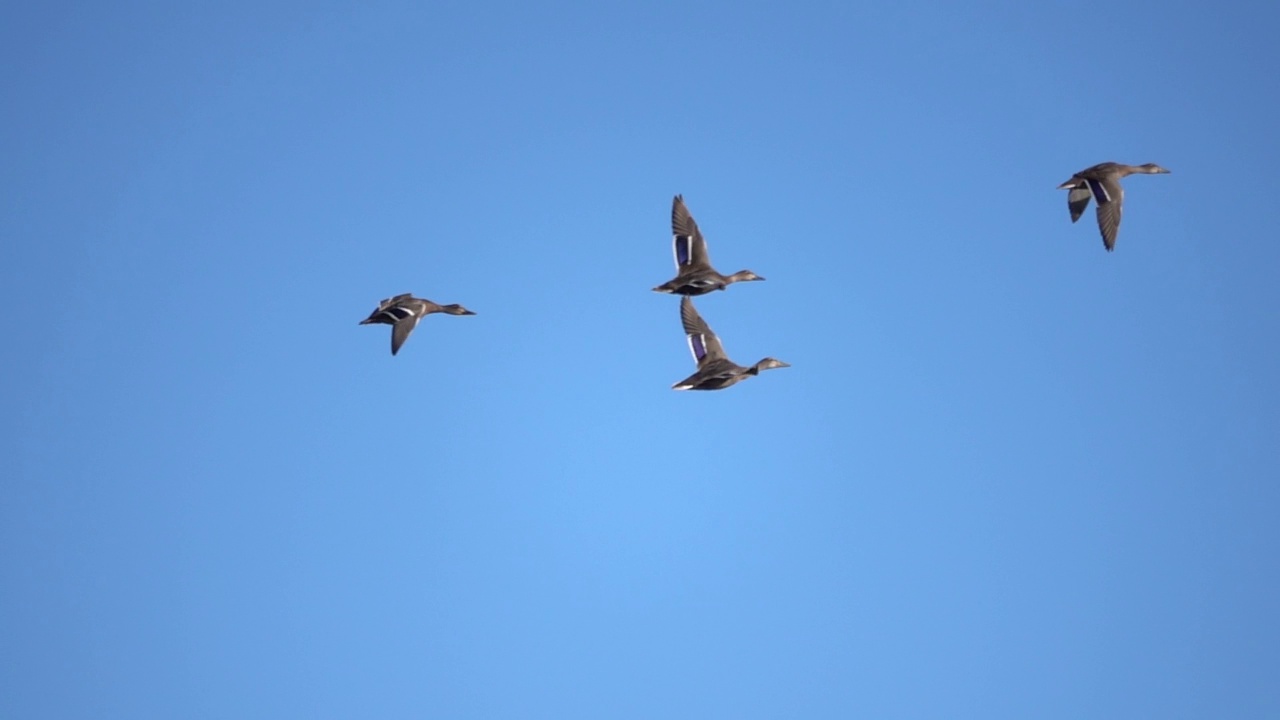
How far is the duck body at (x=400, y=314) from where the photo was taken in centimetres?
6003

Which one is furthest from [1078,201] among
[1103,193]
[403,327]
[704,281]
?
[403,327]

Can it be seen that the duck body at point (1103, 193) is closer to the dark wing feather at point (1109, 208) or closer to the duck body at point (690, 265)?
the dark wing feather at point (1109, 208)

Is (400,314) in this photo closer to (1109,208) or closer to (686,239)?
(686,239)

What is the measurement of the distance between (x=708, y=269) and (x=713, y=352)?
2625mm

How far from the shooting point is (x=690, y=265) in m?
61.3

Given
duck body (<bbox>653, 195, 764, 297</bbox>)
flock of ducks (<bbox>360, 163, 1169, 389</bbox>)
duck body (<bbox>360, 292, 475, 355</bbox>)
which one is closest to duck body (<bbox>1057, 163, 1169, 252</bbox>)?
flock of ducks (<bbox>360, 163, 1169, 389</bbox>)

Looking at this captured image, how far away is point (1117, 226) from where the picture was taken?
Result: 193 ft

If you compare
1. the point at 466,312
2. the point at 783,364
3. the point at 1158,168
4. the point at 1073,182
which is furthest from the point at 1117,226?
the point at 466,312

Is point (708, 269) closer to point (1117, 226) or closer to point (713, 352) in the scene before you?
point (713, 352)

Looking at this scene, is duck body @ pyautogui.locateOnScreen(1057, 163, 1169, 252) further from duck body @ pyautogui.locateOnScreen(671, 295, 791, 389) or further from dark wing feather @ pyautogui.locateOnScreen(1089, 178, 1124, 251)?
Answer: duck body @ pyautogui.locateOnScreen(671, 295, 791, 389)

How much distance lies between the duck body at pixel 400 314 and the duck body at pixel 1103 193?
19.1m

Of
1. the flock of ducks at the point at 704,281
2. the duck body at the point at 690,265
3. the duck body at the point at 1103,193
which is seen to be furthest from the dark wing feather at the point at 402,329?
the duck body at the point at 1103,193

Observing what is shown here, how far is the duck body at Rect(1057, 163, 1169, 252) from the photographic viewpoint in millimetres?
58531

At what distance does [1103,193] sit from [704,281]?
460 inches
